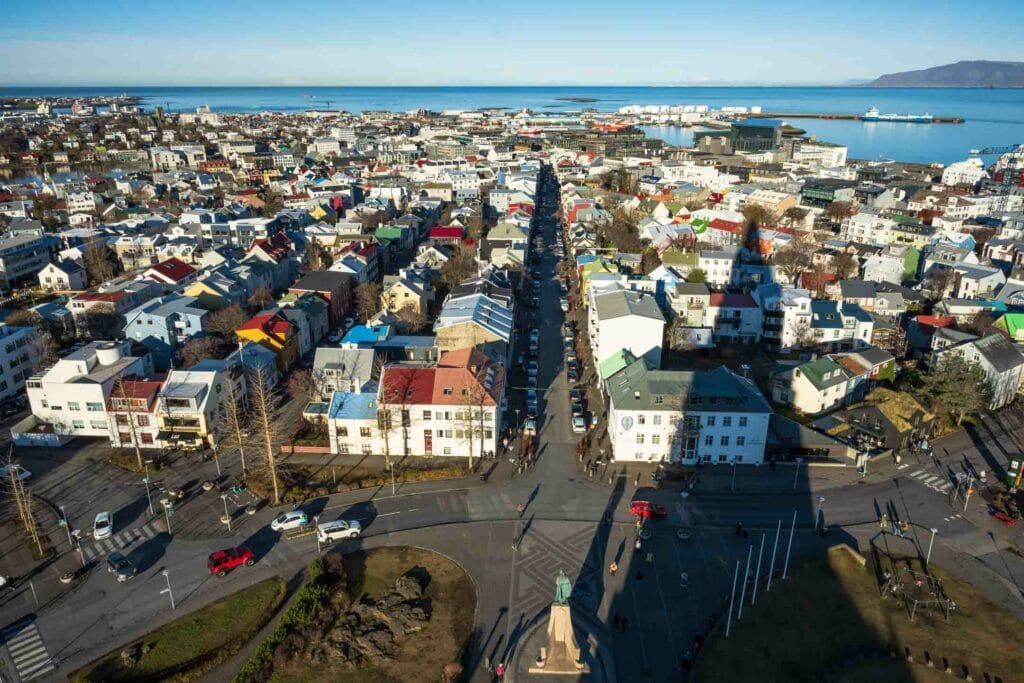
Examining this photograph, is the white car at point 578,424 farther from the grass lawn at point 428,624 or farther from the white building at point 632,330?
the grass lawn at point 428,624

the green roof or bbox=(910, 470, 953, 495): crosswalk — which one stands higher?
the green roof

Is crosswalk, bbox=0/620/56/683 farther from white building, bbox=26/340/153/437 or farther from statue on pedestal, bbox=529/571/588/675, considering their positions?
statue on pedestal, bbox=529/571/588/675

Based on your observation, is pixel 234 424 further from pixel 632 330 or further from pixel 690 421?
pixel 632 330

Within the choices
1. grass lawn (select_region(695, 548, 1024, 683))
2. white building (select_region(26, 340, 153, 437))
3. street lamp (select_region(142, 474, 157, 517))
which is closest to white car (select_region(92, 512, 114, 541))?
street lamp (select_region(142, 474, 157, 517))

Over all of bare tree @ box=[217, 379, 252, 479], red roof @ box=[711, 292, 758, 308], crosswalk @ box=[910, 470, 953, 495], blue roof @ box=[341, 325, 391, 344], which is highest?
red roof @ box=[711, 292, 758, 308]

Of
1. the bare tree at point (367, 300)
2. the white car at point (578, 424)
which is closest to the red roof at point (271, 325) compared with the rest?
the bare tree at point (367, 300)

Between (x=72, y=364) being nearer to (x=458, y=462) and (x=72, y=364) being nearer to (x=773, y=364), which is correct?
(x=458, y=462)
